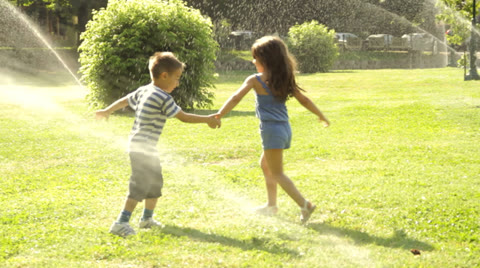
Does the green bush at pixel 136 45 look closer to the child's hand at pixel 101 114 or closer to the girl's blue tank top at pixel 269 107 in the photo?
the child's hand at pixel 101 114

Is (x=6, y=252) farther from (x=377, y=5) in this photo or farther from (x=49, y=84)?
(x=377, y=5)

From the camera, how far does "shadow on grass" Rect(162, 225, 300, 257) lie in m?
4.89

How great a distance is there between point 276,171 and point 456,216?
1.67 metres

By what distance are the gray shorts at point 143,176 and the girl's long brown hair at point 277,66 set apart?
1.13 meters

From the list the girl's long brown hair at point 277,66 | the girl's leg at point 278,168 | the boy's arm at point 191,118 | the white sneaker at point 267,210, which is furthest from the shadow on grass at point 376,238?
the boy's arm at point 191,118

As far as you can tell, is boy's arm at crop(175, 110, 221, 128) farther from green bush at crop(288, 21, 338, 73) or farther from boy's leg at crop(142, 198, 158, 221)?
green bush at crop(288, 21, 338, 73)

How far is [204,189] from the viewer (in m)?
7.20

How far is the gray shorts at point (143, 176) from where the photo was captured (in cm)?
522

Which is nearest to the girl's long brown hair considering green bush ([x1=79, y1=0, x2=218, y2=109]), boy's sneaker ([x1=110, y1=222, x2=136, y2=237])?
boy's sneaker ([x1=110, y1=222, x2=136, y2=237])

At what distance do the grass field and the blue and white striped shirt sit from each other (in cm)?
70

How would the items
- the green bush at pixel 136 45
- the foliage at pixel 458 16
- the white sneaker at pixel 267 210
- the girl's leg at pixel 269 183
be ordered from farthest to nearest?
the foliage at pixel 458 16 < the green bush at pixel 136 45 < the white sneaker at pixel 267 210 < the girl's leg at pixel 269 183

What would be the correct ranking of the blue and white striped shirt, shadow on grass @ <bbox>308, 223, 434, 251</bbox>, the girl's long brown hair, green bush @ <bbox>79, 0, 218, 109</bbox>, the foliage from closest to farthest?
shadow on grass @ <bbox>308, 223, 434, 251</bbox> → the blue and white striped shirt → the girl's long brown hair → green bush @ <bbox>79, 0, 218, 109</bbox> → the foliage

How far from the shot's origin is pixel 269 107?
17.9ft

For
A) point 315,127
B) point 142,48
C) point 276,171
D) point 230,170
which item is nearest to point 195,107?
point 142,48
